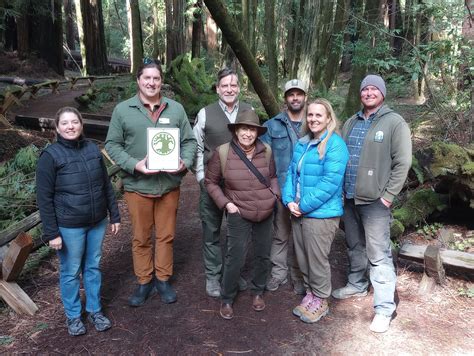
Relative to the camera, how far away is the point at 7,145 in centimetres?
929

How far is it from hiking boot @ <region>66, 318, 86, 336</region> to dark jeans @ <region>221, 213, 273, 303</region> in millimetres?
1304

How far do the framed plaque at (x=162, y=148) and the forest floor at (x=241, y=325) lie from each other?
4.77 feet

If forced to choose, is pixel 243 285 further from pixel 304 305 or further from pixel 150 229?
pixel 150 229

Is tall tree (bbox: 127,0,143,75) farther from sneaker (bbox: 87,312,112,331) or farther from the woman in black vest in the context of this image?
sneaker (bbox: 87,312,112,331)

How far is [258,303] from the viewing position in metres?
3.95

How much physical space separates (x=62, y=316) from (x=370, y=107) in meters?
3.52

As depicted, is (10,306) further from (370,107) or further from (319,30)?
(319,30)

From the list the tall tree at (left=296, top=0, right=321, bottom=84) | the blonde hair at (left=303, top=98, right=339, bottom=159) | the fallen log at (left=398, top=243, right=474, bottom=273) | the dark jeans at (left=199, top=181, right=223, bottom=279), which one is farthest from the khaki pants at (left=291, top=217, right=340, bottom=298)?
the tall tree at (left=296, top=0, right=321, bottom=84)

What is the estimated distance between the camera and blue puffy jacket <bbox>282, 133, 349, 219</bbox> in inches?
138

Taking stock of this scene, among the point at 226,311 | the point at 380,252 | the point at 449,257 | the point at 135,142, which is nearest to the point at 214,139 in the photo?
the point at 135,142

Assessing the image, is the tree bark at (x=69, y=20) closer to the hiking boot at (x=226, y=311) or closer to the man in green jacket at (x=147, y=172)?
the man in green jacket at (x=147, y=172)

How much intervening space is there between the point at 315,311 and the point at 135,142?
7.67 ft

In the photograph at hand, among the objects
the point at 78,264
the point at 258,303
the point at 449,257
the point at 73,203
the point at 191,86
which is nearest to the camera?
the point at 73,203

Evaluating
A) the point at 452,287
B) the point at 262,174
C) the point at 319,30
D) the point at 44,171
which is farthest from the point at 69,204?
the point at 319,30
